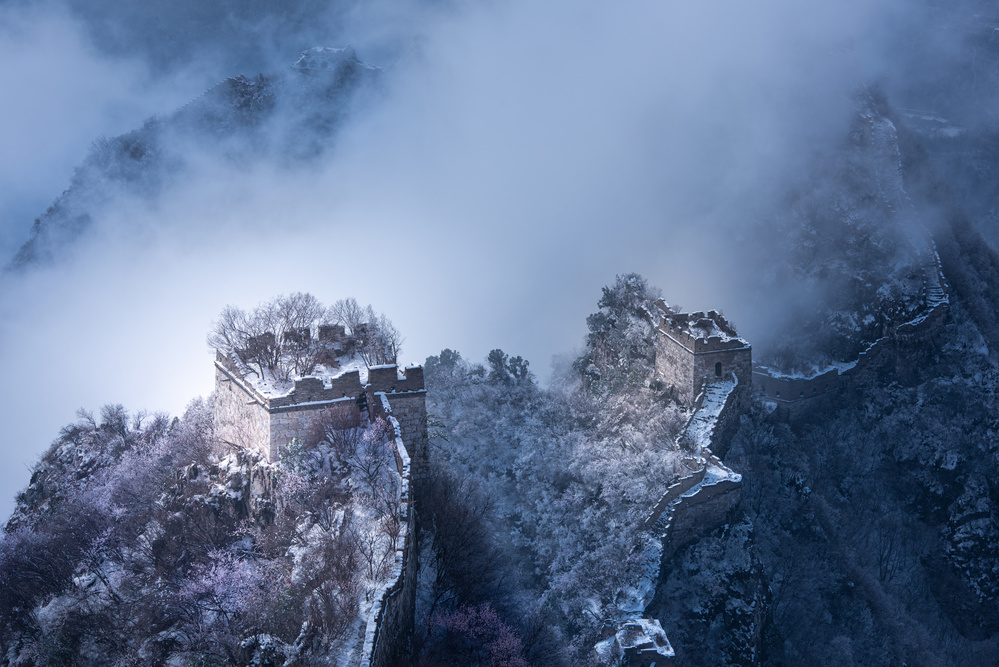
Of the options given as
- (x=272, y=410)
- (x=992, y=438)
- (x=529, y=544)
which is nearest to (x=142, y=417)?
(x=272, y=410)

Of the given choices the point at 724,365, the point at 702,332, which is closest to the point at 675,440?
the point at 724,365

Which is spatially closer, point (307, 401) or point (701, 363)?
point (307, 401)

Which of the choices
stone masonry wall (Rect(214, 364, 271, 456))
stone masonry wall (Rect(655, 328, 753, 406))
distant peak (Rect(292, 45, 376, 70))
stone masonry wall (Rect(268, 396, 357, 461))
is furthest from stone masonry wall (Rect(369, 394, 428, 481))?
distant peak (Rect(292, 45, 376, 70))

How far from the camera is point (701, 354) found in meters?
33.2

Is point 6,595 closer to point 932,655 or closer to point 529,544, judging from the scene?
point 529,544

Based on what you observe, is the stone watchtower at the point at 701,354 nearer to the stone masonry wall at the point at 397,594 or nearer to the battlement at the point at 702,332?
the battlement at the point at 702,332

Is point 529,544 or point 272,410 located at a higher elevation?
point 272,410

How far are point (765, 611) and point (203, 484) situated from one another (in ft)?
71.9

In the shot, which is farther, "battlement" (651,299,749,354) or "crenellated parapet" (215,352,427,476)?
"battlement" (651,299,749,354)

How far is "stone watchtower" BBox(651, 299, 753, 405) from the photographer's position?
33.3m

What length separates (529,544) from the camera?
30797 millimetres

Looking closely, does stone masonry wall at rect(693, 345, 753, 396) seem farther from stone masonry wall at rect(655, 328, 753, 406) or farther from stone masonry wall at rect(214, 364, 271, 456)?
stone masonry wall at rect(214, 364, 271, 456)

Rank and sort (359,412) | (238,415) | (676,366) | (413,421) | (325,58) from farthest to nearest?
(325,58) → (676,366) → (238,415) → (413,421) → (359,412)

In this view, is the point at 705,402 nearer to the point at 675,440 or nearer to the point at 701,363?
the point at 701,363
